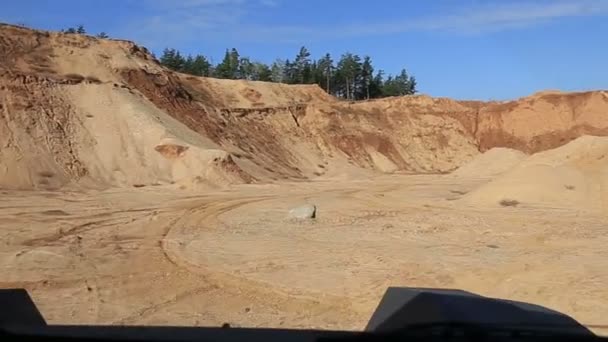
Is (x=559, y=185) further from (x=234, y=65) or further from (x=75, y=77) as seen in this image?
(x=234, y=65)

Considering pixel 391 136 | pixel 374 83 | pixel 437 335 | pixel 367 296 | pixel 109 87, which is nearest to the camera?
pixel 437 335

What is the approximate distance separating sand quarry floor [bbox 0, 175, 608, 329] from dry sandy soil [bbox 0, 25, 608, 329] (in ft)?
0.22

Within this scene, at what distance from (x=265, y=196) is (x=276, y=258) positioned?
15101mm

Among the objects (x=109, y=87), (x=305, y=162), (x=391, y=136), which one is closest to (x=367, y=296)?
(x=109, y=87)

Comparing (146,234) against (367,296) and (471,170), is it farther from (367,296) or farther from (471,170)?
(471,170)

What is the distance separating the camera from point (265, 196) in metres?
28.5

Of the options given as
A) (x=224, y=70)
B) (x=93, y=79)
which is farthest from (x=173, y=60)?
(x=93, y=79)

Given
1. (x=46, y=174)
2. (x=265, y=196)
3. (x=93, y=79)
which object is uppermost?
(x=93, y=79)

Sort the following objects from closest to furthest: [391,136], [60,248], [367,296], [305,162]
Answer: [367,296], [60,248], [305,162], [391,136]

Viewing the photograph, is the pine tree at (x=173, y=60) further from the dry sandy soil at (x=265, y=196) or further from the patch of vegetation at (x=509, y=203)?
the patch of vegetation at (x=509, y=203)

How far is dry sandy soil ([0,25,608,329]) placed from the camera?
1051cm

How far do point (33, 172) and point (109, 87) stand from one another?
993 cm

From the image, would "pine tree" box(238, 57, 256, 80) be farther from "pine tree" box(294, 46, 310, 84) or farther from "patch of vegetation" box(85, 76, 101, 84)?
"patch of vegetation" box(85, 76, 101, 84)

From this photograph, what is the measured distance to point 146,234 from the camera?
17.0 meters
